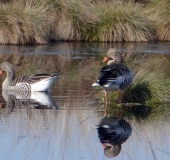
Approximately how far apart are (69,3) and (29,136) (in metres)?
18.6

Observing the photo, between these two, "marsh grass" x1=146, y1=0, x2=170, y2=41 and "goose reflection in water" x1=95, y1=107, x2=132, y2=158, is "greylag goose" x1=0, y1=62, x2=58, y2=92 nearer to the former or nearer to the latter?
"goose reflection in water" x1=95, y1=107, x2=132, y2=158

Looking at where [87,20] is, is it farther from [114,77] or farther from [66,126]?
[66,126]

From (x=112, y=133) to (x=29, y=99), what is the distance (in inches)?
144

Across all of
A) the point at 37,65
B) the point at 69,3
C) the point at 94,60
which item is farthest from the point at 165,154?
the point at 69,3

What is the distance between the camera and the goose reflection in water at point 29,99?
1290cm

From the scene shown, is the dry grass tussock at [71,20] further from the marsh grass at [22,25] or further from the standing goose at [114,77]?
the standing goose at [114,77]

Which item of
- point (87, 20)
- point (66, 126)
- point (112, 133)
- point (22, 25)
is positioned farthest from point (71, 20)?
point (112, 133)

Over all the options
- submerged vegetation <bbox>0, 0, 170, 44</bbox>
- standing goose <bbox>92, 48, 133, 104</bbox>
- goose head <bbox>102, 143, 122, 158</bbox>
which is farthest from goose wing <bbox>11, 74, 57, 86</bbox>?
submerged vegetation <bbox>0, 0, 170, 44</bbox>

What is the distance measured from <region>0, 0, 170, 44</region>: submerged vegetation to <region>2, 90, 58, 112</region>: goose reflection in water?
1144 cm

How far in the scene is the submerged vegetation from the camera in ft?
86.5

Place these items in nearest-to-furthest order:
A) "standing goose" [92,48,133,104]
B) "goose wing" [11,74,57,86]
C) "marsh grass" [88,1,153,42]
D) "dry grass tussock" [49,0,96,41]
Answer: "standing goose" [92,48,133,104] < "goose wing" [11,74,57,86] < "dry grass tussock" [49,0,96,41] < "marsh grass" [88,1,153,42]

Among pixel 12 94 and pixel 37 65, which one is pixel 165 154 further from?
pixel 37 65

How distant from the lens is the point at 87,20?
28.2 m

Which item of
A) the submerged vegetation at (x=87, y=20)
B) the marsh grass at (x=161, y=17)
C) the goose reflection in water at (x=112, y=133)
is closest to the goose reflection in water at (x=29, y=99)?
the goose reflection in water at (x=112, y=133)
